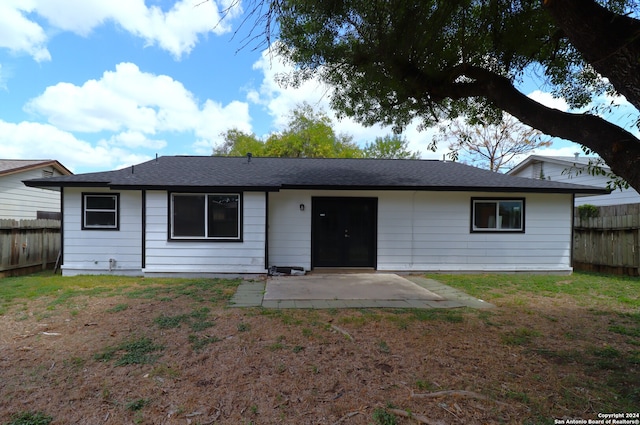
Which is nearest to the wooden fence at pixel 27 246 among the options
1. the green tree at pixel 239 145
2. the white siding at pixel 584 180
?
the white siding at pixel 584 180

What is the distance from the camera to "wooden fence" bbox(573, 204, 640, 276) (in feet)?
29.8

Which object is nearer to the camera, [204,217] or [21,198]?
[204,217]

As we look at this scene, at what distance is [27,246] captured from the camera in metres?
9.30

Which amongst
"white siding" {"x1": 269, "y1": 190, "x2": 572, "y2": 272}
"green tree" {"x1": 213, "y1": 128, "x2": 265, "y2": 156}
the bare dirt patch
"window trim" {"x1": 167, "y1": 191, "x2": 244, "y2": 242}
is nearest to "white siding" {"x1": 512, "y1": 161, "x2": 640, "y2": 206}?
"white siding" {"x1": 269, "y1": 190, "x2": 572, "y2": 272}

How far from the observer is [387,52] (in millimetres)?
5238

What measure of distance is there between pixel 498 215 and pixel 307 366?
26.7 feet

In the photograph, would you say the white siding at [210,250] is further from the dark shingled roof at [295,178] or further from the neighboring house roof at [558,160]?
the neighboring house roof at [558,160]

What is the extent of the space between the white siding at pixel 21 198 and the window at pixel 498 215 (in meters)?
16.8

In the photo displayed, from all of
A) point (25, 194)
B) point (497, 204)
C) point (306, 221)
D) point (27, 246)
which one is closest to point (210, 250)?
point (306, 221)

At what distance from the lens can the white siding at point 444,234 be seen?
9305 mm

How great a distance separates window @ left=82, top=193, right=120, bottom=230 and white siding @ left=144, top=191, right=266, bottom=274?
120 centimetres

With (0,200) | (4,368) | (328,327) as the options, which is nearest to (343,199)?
(328,327)

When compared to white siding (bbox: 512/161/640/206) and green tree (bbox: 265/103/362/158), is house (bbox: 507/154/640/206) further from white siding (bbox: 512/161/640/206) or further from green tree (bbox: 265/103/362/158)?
green tree (bbox: 265/103/362/158)

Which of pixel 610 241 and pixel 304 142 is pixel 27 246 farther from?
pixel 304 142
